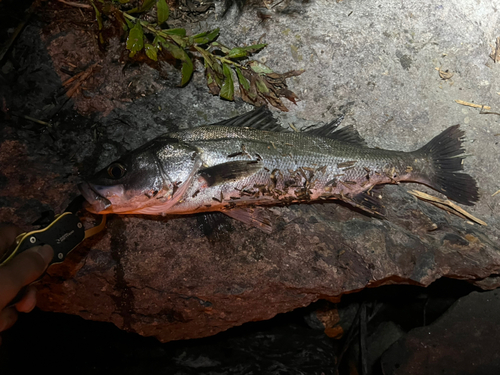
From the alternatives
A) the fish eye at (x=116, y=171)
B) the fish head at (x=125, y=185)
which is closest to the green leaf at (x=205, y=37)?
the fish head at (x=125, y=185)

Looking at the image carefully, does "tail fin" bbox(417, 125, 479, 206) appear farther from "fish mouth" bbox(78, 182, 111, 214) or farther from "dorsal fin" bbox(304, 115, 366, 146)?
"fish mouth" bbox(78, 182, 111, 214)

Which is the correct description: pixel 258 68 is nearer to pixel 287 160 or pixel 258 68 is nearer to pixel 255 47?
pixel 255 47

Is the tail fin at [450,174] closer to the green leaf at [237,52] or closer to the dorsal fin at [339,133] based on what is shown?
the dorsal fin at [339,133]

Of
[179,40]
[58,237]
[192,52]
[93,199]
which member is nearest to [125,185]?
[93,199]

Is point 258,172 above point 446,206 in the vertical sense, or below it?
above

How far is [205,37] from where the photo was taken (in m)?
4.10

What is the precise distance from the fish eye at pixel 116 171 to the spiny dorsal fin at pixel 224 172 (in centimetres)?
76

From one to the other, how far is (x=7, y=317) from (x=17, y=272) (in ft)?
1.73

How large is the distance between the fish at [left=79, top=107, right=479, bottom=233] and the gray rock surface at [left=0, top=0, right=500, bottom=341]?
225 mm

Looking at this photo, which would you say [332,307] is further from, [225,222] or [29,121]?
[29,121]

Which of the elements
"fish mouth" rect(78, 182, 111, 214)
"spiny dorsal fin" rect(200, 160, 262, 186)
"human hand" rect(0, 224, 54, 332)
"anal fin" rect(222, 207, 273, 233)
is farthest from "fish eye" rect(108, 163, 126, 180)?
"anal fin" rect(222, 207, 273, 233)

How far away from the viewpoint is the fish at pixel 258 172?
350 centimetres

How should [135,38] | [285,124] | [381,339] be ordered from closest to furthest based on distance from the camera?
[135,38]
[285,124]
[381,339]

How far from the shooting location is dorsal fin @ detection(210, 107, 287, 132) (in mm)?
3936
